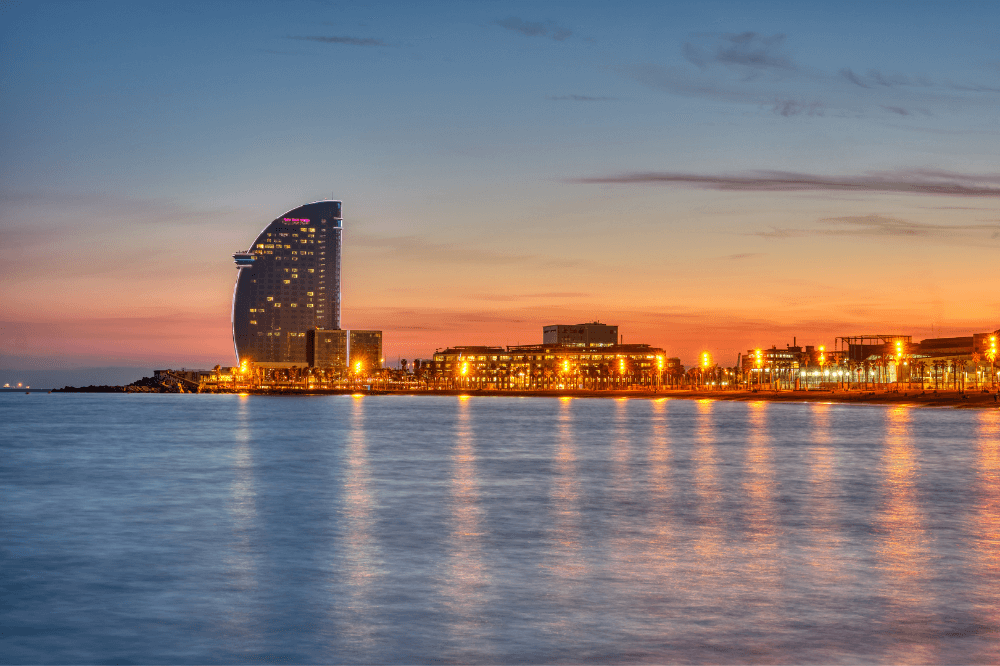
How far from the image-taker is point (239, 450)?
63094 mm

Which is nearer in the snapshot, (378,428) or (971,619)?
(971,619)

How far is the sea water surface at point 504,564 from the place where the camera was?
13445 millimetres

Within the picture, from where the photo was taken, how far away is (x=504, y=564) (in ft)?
65.9

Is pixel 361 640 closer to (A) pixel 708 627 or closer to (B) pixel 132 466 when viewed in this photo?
(A) pixel 708 627

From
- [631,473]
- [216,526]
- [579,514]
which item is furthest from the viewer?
[631,473]

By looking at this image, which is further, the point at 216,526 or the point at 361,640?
the point at 216,526

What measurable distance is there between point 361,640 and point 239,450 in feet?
169

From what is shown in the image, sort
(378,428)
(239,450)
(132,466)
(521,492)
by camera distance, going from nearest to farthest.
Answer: (521,492) → (132,466) → (239,450) → (378,428)

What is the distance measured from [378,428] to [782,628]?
8148 cm

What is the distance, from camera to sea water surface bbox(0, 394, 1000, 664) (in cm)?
1345

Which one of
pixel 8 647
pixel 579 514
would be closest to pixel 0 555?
pixel 8 647

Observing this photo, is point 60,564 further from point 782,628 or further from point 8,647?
point 782,628

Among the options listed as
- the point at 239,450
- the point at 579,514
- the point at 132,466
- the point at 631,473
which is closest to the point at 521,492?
the point at 579,514

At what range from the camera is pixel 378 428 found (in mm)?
93688
